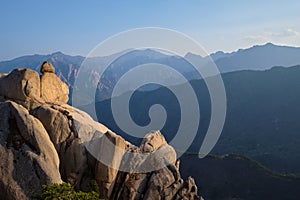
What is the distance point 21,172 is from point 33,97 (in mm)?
11440

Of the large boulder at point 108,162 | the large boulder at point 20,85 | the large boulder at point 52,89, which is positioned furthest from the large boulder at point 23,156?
the large boulder at point 52,89

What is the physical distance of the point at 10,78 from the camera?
3625 cm

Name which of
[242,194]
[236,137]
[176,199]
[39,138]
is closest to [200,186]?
[242,194]

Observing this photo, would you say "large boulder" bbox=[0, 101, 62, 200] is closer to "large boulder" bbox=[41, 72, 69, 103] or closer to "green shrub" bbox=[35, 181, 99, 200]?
"green shrub" bbox=[35, 181, 99, 200]

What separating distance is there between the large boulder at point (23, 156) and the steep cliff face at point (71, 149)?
0.07m

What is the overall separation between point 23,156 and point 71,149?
6.90 m

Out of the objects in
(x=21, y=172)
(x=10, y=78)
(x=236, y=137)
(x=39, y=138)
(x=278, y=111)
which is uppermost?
(x=10, y=78)

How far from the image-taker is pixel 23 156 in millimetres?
26844

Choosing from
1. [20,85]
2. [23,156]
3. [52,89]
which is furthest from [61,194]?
[52,89]

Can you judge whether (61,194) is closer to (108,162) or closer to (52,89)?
(108,162)

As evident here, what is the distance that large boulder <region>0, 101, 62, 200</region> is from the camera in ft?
84.0

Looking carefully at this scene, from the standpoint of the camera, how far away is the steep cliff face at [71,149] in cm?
2812

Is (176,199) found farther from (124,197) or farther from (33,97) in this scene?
(33,97)

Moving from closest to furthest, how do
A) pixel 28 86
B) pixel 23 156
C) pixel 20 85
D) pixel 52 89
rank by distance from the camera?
pixel 23 156 → pixel 20 85 → pixel 28 86 → pixel 52 89
